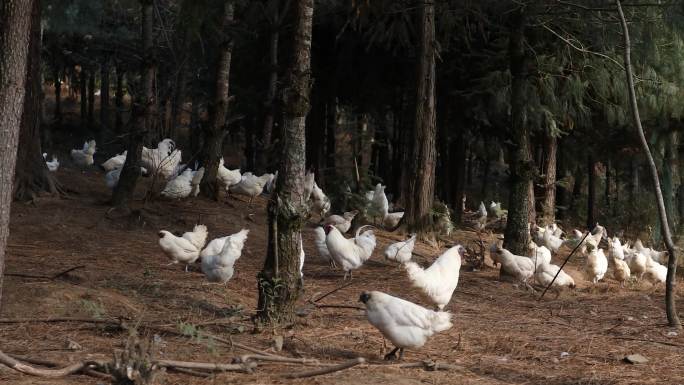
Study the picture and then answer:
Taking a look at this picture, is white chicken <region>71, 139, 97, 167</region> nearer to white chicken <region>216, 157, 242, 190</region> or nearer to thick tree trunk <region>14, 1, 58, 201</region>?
white chicken <region>216, 157, 242, 190</region>

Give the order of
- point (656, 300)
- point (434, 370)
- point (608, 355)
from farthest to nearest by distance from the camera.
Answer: point (656, 300) < point (608, 355) < point (434, 370)

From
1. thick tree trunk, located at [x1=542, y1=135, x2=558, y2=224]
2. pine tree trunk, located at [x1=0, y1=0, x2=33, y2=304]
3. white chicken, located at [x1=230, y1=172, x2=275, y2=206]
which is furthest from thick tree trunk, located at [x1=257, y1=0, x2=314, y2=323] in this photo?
thick tree trunk, located at [x1=542, y1=135, x2=558, y2=224]

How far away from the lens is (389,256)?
1122cm

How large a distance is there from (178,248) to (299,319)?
3.16 meters

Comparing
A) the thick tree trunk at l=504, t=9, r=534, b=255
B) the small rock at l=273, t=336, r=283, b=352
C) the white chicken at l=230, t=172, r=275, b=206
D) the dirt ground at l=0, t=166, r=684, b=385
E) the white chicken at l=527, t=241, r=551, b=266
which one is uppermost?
the thick tree trunk at l=504, t=9, r=534, b=255

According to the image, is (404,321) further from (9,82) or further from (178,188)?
(178,188)

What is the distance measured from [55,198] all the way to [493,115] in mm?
11000

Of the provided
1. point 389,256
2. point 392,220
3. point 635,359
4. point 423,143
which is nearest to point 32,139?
point 389,256

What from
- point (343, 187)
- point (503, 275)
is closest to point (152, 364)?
point (503, 275)

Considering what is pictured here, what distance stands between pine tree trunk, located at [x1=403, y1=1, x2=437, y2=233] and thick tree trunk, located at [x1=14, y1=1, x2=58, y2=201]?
6.32m

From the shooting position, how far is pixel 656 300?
10.2m

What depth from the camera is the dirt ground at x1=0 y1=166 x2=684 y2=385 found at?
585cm

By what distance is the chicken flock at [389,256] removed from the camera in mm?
6113

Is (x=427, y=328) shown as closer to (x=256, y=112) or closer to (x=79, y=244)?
(x=79, y=244)
